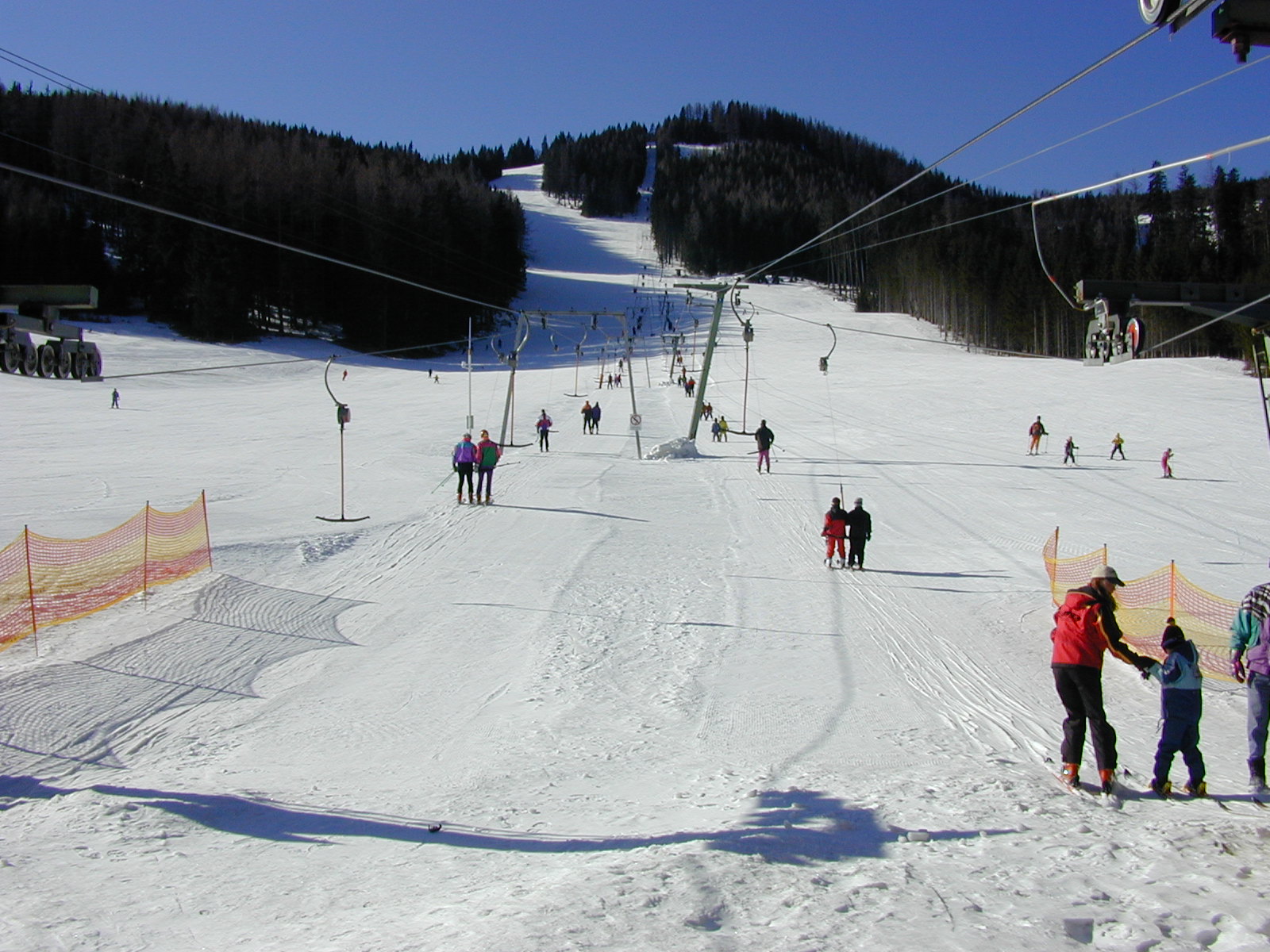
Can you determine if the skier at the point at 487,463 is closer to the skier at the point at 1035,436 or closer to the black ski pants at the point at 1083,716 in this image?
the black ski pants at the point at 1083,716

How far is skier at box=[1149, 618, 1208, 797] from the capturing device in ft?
18.2

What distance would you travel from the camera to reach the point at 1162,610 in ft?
36.0

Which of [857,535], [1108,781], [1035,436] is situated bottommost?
[1108,781]

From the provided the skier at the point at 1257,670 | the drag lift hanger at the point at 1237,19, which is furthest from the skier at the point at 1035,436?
the drag lift hanger at the point at 1237,19

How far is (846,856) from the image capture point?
4.58m

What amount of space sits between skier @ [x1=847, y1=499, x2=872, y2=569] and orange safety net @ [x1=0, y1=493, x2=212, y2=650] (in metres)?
9.38

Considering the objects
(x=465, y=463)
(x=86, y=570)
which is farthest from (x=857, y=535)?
(x=86, y=570)

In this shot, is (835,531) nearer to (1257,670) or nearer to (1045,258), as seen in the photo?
(1257,670)

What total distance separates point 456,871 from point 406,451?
25.5 meters

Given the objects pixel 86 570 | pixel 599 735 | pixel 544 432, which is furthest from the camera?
pixel 544 432

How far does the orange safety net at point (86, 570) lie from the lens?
32.4ft

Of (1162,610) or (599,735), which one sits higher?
(1162,610)

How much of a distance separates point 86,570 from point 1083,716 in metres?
11.6

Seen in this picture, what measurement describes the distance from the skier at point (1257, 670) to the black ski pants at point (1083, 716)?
0.90 metres
